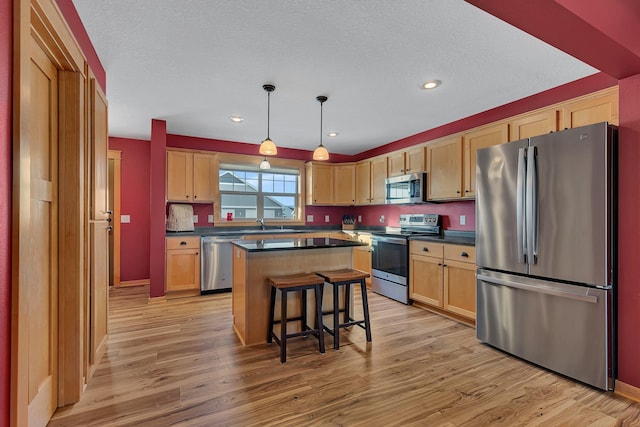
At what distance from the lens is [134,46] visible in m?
2.28

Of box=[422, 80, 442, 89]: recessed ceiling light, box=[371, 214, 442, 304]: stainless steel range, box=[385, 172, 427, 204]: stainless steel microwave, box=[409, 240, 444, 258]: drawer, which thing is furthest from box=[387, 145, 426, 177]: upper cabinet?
box=[422, 80, 442, 89]: recessed ceiling light

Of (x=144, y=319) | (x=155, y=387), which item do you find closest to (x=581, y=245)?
(x=155, y=387)

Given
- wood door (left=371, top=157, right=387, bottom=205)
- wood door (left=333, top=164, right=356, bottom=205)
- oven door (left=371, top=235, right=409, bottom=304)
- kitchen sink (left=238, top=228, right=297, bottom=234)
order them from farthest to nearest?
wood door (left=333, top=164, right=356, bottom=205) → wood door (left=371, top=157, right=387, bottom=205) → kitchen sink (left=238, top=228, right=297, bottom=234) → oven door (left=371, top=235, right=409, bottom=304)

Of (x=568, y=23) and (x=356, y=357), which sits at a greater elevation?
(x=568, y=23)

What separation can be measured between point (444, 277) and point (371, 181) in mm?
2308

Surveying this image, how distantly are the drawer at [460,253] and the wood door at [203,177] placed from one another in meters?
3.54

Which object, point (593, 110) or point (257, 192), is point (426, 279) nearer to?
point (593, 110)

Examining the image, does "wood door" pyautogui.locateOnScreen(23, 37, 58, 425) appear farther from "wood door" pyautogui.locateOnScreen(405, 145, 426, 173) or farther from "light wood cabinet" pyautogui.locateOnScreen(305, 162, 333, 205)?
"light wood cabinet" pyautogui.locateOnScreen(305, 162, 333, 205)

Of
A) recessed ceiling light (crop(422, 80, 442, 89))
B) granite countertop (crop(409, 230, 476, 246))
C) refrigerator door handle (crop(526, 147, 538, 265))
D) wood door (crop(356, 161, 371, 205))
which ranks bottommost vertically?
granite countertop (crop(409, 230, 476, 246))

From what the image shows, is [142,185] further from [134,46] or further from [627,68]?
[627,68]

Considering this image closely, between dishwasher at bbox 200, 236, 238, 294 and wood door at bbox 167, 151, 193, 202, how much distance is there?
80 cm

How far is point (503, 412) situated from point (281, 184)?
4655 mm

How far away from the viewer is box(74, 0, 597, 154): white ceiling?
75.0 inches

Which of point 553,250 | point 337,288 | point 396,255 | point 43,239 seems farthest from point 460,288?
point 43,239
